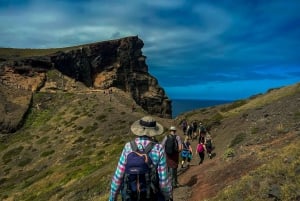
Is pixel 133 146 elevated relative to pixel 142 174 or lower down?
elevated

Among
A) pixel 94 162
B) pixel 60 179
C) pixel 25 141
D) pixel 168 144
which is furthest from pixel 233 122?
pixel 168 144

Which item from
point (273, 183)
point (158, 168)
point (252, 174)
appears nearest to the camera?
point (158, 168)

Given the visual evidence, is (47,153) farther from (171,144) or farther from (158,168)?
(158,168)

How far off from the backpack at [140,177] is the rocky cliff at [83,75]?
6274 cm

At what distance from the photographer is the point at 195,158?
107 ft

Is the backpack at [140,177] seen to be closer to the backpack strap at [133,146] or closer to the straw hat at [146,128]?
the backpack strap at [133,146]

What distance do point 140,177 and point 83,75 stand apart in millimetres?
92150

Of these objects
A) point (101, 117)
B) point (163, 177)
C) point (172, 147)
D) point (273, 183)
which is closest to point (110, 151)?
point (101, 117)

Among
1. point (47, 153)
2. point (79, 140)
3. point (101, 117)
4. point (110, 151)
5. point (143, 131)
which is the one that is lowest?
point (47, 153)

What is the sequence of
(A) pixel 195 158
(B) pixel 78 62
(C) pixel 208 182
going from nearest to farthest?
(C) pixel 208 182 → (A) pixel 195 158 → (B) pixel 78 62

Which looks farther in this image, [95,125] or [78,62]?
[78,62]

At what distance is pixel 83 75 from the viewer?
99062 millimetres

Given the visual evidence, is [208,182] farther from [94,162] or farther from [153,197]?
[94,162]

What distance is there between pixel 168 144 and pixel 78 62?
82817mm
